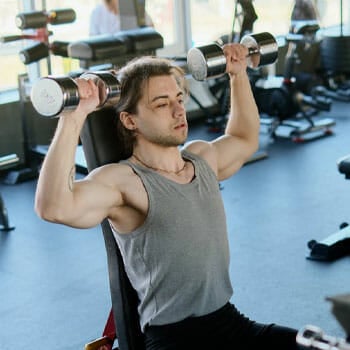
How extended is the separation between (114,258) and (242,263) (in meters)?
1.56

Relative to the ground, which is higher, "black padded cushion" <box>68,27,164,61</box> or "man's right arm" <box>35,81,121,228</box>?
"man's right arm" <box>35,81,121,228</box>

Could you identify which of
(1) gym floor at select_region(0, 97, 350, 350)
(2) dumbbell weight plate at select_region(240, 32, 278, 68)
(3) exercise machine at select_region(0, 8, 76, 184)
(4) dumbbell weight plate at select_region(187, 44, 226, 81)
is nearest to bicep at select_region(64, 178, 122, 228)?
(4) dumbbell weight plate at select_region(187, 44, 226, 81)

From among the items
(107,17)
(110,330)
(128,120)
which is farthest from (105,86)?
(107,17)

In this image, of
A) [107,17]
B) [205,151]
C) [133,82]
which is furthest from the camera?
[107,17]

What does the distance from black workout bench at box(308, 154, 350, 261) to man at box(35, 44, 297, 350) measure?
4.98ft

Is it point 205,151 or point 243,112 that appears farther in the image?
point 243,112

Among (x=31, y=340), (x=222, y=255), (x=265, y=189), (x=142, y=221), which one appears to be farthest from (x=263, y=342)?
(x=265, y=189)

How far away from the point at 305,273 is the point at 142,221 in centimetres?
159

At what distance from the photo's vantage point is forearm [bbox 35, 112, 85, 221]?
65.6 inches

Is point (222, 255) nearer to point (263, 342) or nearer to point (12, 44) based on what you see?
point (263, 342)

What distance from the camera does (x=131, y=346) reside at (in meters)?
1.98

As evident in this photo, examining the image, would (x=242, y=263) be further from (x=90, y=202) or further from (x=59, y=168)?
(x=59, y=168)

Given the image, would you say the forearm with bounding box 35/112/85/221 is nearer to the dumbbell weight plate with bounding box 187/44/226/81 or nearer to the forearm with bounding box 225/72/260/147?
the dumbbell weight plate with bounding box 187/44/226/81

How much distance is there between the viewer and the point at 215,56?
81.5 inches
